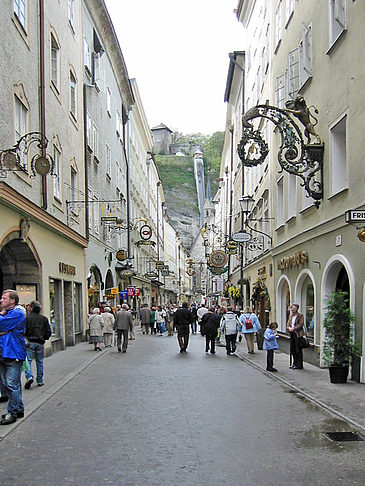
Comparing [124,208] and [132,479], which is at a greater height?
[124,208]

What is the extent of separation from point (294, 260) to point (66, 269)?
8.24 metres

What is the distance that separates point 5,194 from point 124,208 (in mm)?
27577

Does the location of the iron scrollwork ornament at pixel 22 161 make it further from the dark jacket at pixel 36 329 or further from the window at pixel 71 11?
the window at pixel 71 11

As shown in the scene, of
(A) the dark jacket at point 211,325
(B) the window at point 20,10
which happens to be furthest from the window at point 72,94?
(A) the dark jacket at point 211,325

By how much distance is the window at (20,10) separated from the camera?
586 inches

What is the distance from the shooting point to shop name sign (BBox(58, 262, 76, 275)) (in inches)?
805

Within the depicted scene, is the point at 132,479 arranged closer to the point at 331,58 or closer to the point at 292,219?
the point at 331,58

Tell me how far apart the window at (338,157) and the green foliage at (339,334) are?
9.66 ft

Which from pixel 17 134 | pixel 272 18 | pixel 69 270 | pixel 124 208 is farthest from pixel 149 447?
pixel 124 208

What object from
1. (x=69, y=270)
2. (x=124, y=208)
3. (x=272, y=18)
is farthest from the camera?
(x=124, y=208)

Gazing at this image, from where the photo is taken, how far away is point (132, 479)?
5.67 meters

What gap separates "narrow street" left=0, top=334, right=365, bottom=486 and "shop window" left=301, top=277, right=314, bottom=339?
4906 millimetres

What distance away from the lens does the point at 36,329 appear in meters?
11.7

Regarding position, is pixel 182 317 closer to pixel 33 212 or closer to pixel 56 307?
pixel 56 307
